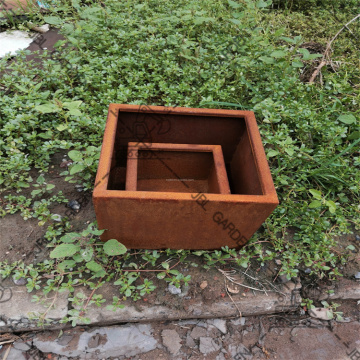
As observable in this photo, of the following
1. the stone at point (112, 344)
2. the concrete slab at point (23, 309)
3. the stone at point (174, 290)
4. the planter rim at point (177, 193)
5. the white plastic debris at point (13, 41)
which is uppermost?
the planter rim at point (177, 193)

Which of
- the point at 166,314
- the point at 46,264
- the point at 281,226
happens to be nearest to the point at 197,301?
the point at 166,314

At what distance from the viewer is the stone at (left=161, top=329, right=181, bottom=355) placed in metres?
1.65

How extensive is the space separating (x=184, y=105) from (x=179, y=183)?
782mm

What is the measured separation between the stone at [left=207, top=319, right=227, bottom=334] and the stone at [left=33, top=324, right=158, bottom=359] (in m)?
0.33

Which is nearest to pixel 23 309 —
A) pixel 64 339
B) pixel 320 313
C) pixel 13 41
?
pixel 64 339

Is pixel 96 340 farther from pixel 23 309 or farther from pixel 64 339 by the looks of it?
pixel 23 309

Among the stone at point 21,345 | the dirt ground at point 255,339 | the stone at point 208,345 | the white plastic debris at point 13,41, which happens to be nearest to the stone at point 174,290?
the dirt ground at point 255,339

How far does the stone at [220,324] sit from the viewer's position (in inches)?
68.5

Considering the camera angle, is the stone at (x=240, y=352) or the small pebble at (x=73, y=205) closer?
the stone at (x=240, y=352)

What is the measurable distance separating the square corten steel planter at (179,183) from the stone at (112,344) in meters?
0.44

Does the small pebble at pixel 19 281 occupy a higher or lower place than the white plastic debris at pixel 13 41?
lower

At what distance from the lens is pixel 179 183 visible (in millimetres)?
2102

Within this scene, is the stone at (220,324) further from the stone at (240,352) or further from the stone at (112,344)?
the stone at (112,344)

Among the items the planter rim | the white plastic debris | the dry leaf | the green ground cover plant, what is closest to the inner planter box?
the planter rim
